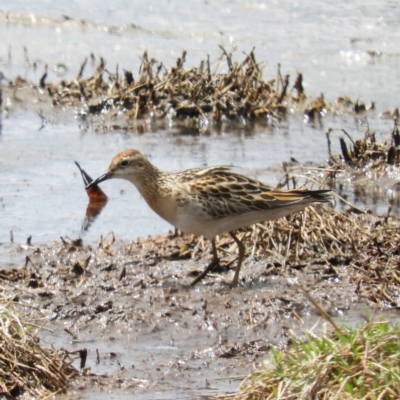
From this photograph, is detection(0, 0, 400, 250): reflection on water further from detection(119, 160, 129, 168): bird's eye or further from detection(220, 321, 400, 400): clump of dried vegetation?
detection(220, 321, 400, 400): clump of dried vegetation

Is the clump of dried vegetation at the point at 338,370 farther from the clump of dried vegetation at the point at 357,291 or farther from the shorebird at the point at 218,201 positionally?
the shorebird at the point at 218,201

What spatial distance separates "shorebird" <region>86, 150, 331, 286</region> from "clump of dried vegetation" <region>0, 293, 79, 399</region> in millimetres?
2132

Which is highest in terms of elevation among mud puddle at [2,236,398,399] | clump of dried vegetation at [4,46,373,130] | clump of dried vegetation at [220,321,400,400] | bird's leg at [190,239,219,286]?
clump of dried vegetation at [4,46,373,130]

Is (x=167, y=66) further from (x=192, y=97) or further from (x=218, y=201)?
(x=218, y=201)

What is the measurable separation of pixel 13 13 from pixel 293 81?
18.1ft

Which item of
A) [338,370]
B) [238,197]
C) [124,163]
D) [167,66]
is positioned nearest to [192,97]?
[167,66]

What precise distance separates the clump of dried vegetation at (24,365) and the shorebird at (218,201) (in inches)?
83.9

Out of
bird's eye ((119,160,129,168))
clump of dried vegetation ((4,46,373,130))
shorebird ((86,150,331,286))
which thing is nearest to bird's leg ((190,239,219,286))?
shorebird ((86,150,331,286))

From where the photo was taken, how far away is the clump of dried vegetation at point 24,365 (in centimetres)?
575

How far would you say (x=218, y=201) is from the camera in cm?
793

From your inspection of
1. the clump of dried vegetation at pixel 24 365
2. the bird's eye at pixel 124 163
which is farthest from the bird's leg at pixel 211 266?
the clump of dried vegetation at pixel 24 365

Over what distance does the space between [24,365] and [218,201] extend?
102 inches

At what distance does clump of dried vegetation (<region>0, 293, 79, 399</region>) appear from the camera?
5746 mm

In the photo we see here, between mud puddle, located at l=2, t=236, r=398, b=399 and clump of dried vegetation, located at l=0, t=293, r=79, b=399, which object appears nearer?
clump of dried vegetation, located at l=0, t=293, r=79, b=399
